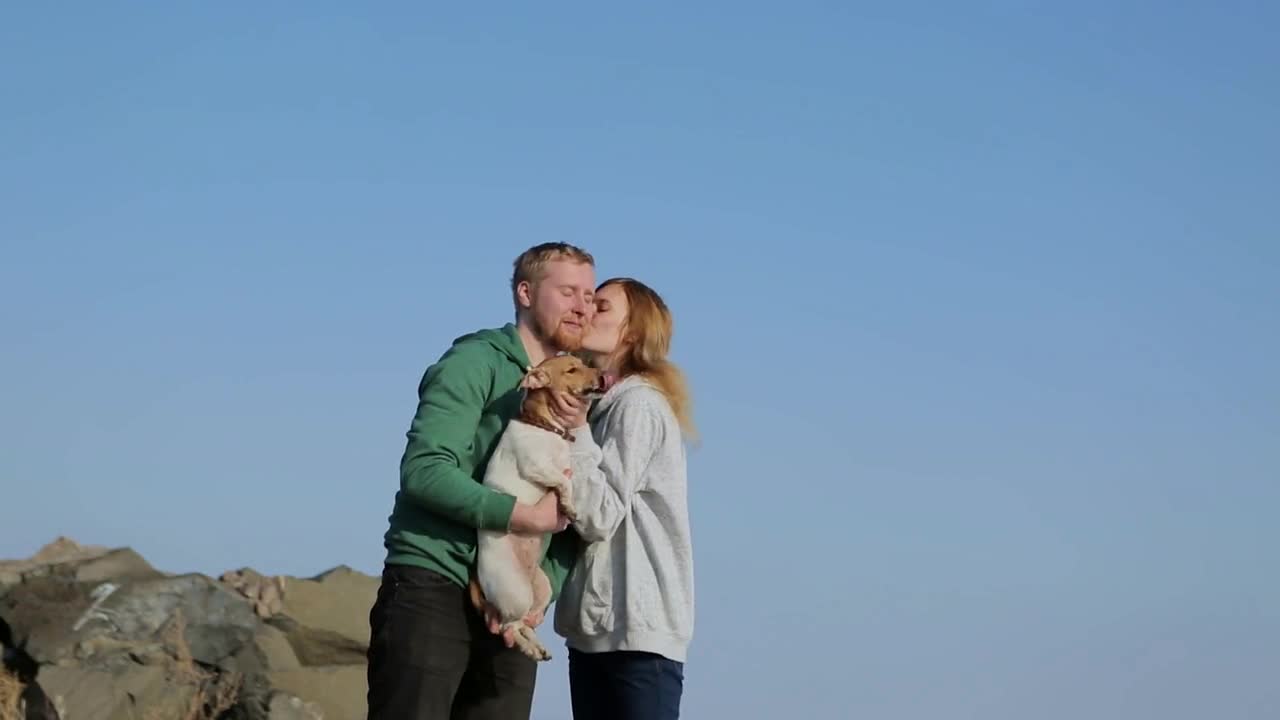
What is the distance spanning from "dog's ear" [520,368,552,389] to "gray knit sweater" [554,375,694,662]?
0.77 feet

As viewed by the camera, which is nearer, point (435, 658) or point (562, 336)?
point (435, 658)

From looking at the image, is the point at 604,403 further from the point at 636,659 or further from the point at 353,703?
the point at 353,703

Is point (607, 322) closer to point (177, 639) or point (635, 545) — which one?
point (635, 545)

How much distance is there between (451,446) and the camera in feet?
14.7

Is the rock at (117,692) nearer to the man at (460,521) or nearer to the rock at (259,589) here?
the rock at (259,589)

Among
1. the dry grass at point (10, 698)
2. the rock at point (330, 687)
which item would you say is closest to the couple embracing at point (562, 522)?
the rock at point (330, 687)

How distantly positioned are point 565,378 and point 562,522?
421mm

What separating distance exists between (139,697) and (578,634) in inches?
283

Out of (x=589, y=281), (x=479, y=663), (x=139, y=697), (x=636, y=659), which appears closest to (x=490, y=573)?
(x=479, y=663)

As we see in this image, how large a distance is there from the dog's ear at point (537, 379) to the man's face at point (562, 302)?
0.97 feet

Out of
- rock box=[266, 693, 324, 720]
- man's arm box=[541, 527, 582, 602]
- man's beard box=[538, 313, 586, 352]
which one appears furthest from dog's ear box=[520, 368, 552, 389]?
rock box=[266, 693, 324, 720]

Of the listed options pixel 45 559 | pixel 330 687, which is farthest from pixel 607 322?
pixel 45 559

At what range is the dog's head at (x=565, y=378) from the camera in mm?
4496

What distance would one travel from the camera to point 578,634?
4824mm
